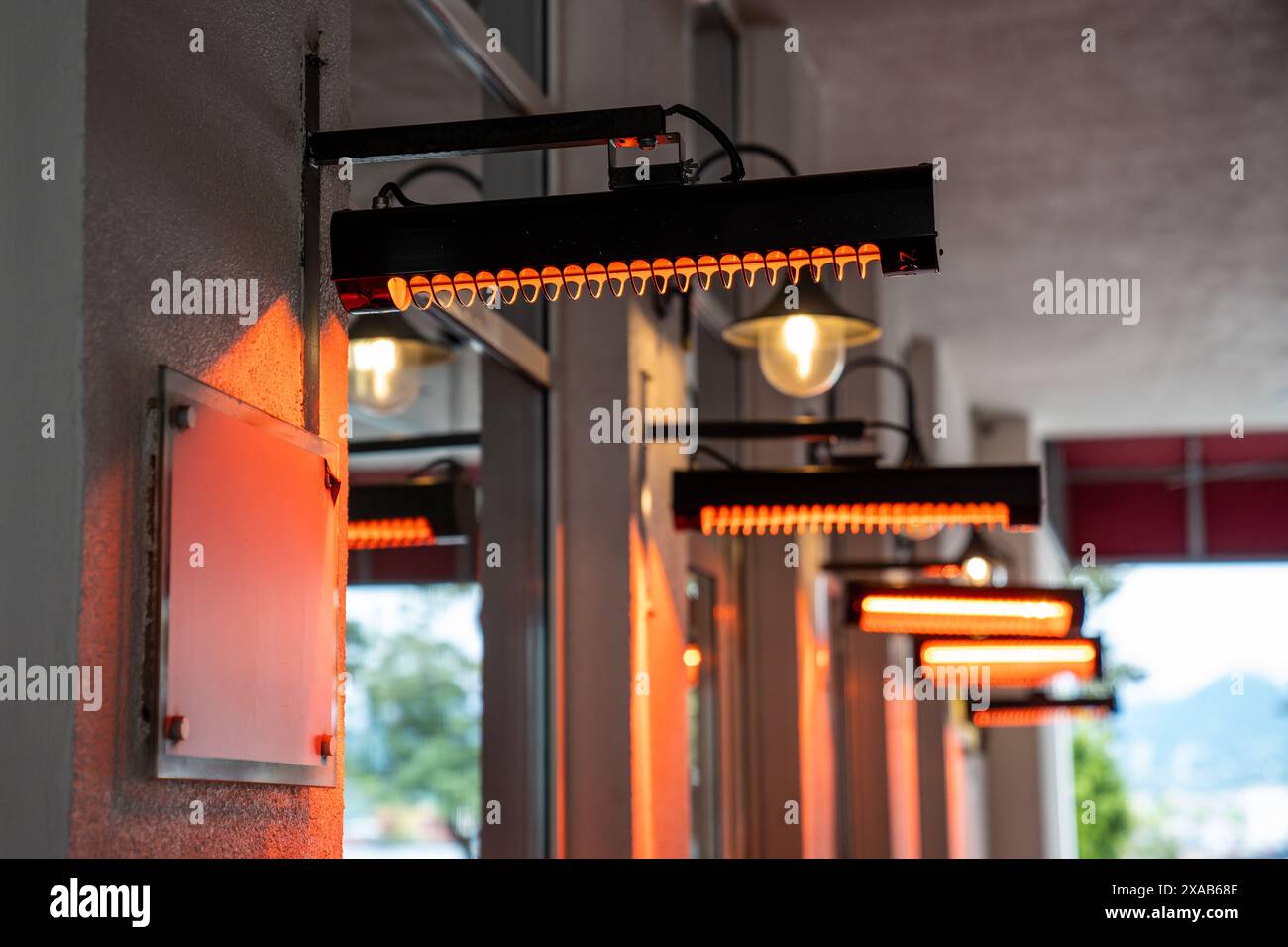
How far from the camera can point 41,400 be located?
1628mm

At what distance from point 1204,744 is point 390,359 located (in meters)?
12.1

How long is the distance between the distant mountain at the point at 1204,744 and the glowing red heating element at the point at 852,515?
10.7 meters

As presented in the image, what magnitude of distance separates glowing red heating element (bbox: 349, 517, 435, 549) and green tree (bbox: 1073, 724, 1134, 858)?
11037mm

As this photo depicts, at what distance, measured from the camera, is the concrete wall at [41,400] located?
1.56 meters

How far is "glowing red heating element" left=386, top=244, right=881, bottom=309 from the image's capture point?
190 cm

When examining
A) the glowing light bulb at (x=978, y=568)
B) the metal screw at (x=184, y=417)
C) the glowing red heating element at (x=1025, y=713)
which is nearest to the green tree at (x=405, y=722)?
the glowing red heating element at (x=1025, y=713)

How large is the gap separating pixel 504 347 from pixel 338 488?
1286mm

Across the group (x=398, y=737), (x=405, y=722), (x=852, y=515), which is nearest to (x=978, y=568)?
(x=852, y=515)

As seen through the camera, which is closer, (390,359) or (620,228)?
(620,228)

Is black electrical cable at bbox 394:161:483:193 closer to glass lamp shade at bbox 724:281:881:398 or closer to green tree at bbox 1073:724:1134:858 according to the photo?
glass lamp shade at bbox 724:281:881:398

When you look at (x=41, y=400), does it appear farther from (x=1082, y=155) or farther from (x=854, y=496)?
(x=1082, y=155)
